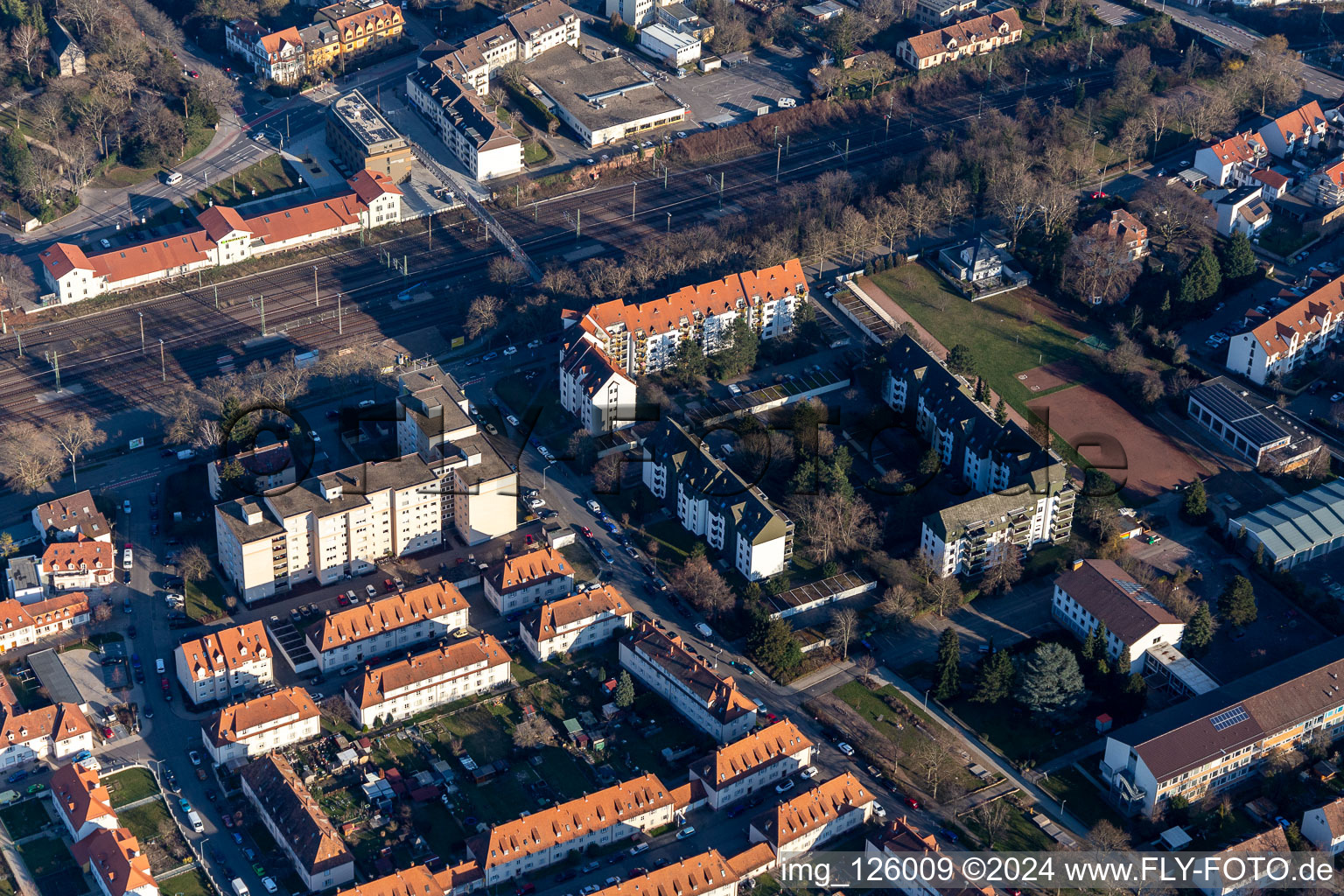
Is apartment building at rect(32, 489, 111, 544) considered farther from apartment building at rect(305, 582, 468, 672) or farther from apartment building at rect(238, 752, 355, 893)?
apartment building at rect(238, 752, 355, 893)

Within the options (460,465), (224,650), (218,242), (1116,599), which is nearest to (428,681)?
(224,650)

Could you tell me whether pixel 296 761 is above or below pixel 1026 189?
below

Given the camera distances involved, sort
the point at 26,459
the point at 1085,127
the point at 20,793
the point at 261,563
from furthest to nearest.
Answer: the point at 1085,127 < the point at 26,459 < the point at 261,563 < the point at 20,793

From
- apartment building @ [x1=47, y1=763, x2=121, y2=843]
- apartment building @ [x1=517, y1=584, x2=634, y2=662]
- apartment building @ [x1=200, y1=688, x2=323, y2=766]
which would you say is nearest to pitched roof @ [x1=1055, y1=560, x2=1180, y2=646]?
apartment building @ [x1=517, y1=584, x2=634, y2=662]

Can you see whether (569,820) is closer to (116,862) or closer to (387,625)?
(387,625)

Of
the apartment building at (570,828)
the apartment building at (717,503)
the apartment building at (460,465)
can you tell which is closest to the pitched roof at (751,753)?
the apartment building at (570,828)

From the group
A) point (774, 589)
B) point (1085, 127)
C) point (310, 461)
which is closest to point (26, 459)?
point (310, 461)

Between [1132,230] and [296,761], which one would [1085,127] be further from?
[296,761]
